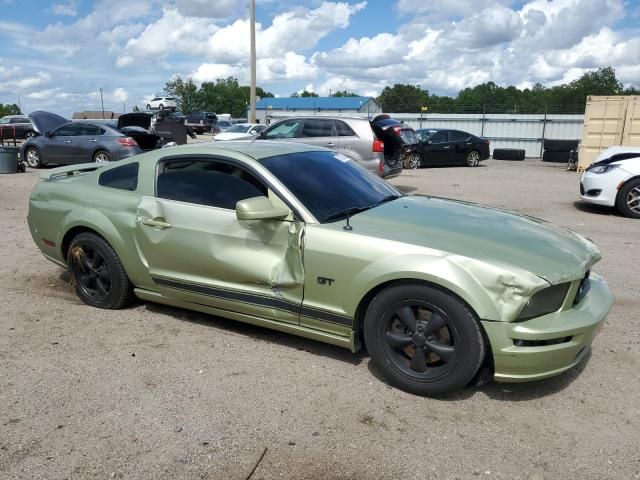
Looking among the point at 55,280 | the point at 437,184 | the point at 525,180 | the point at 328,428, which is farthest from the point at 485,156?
the point at 328,428

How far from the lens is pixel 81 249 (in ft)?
15.7

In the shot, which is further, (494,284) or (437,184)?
(437,184)

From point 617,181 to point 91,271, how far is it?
8.87 meters

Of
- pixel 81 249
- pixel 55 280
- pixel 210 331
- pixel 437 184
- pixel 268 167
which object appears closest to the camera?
pixel 268 167

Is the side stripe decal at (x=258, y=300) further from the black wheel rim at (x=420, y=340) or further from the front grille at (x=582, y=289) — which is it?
the front grille at (x=582, y=289)

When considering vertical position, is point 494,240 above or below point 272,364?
above

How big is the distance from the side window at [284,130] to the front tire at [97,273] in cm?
794

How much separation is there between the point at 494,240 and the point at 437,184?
1237cm

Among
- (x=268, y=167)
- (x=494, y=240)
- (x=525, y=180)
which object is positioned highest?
(x=268, y=167)

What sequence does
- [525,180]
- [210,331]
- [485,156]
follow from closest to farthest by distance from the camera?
1. [210,331]
2. [525,180]
3. [485,156]

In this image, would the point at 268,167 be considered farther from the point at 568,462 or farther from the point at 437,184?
the point at 437,184

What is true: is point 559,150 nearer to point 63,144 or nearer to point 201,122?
point 63,144

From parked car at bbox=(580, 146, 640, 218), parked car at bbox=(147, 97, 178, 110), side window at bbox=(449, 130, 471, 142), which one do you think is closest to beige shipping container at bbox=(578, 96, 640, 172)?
side window at bbox=(449, 130, 471, 142)

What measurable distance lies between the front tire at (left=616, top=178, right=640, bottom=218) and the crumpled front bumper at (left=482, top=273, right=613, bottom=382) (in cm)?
742
